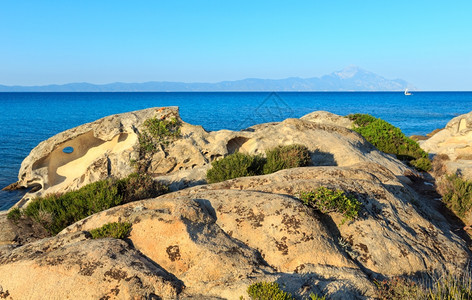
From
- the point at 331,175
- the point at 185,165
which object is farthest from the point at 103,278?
the point at 185,165

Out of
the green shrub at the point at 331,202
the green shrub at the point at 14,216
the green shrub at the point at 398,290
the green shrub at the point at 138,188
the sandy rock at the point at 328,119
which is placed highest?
the sandy rock at the point at 328,119

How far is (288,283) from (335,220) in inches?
108

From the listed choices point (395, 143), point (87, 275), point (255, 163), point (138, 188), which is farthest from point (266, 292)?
point (395, 143)

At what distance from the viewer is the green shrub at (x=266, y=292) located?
19.0 feet

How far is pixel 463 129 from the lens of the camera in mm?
27453

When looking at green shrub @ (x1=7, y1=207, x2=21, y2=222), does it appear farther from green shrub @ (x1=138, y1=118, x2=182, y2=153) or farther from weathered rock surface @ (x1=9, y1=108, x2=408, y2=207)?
green shrub @ (x1=138, y1=118, x2=182, y2=153)

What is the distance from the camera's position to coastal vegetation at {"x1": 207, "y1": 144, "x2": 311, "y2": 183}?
47.8 ft

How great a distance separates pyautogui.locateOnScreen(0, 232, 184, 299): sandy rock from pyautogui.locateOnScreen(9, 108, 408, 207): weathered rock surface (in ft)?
36.7

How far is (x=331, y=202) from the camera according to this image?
887 centimetres

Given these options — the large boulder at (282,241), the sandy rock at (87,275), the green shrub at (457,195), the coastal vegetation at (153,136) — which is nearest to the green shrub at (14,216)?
the large boulder at (282,241)

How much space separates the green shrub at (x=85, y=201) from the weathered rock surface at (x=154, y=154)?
20.8 ft

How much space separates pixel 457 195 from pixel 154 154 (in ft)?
44.2

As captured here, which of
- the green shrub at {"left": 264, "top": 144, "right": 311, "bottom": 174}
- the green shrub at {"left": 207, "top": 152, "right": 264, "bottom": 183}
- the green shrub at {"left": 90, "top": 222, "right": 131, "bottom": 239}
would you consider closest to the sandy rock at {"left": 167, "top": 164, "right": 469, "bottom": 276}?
the green shrub at {"left": 90, "top": 222, "right": 131, "bottom": 239}

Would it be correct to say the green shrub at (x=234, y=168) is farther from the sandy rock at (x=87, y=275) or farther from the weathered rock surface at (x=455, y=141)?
the weathered rock surface at (x=455, y=141)
